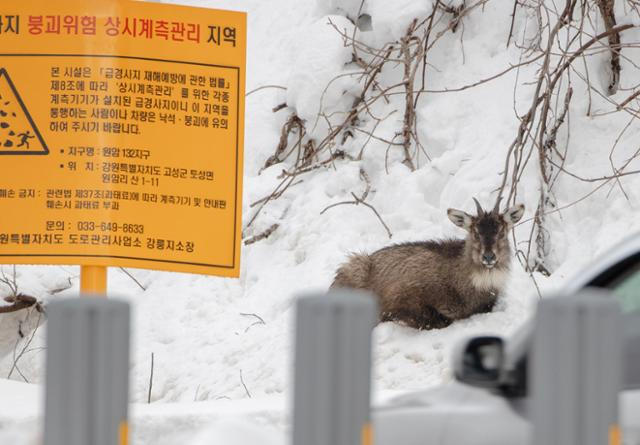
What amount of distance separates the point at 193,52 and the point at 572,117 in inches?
174

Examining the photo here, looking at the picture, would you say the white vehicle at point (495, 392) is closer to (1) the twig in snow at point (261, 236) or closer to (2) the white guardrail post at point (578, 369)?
(2) the white guardrail post at point (578, 369)

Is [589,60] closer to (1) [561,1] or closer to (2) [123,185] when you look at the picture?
(1) [561,1]

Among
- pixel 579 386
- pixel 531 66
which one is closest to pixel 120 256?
pixel 579 386

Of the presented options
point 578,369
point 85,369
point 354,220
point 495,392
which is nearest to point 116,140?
point 354,220

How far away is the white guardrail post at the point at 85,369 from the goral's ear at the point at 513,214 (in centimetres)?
650

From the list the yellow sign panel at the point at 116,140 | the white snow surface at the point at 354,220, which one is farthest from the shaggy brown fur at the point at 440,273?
the yellow sign panel at the point at 116,140

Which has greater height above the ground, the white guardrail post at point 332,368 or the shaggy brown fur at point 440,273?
the shaggy brown fur at point 440,273

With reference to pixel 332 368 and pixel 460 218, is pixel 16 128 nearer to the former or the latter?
pixel 460 218

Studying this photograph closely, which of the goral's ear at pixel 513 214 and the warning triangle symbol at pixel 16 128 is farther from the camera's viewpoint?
the goral's ear at pixel 513 214

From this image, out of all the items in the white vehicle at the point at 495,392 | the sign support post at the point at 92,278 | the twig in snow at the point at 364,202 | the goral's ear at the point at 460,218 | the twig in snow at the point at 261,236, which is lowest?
the white vehicle at the point at 495,392

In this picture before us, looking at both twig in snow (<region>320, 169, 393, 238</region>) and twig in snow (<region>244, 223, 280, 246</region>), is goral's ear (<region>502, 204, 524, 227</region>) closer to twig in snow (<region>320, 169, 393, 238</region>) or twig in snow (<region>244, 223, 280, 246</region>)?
twig in snow (<region>320, 169, 393, 238</region>)

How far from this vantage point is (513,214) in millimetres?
9336

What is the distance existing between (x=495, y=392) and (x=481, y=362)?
0.10 metres

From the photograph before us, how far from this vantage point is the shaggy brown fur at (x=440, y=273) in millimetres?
9320
